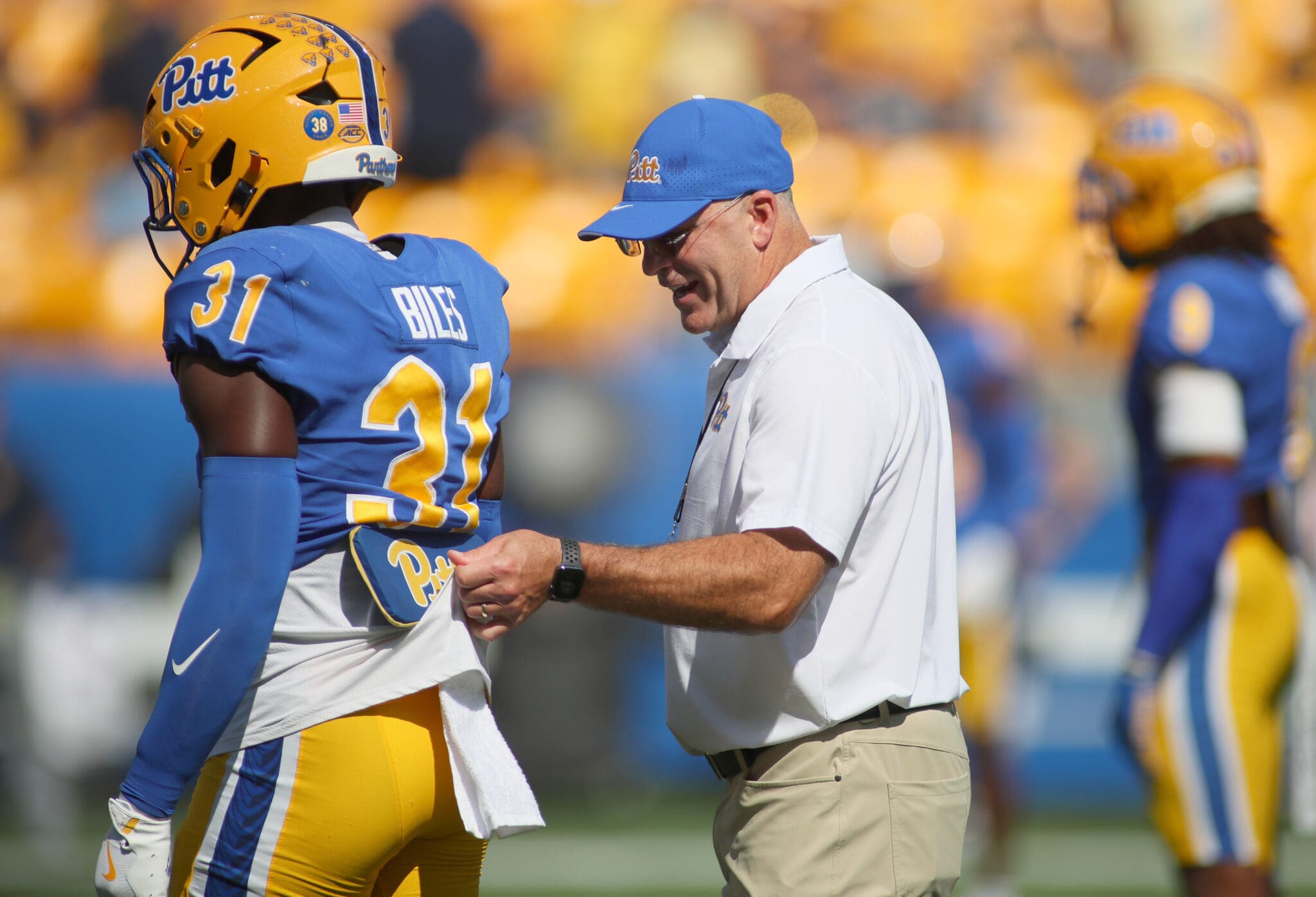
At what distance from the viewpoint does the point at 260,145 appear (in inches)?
79.0

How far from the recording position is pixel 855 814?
2061 millimetres

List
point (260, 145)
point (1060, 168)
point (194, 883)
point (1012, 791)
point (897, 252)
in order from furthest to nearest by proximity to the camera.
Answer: point (1060, 168)
point (897, 252)
point (1012, 791)
point (260, 145)
point (194, 883)

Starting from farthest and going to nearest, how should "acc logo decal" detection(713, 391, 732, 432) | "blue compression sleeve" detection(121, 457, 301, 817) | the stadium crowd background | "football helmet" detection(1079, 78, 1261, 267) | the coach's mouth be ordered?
the stadium crowd background, "football helmet" detection(1079, 78, 1261, 267), the coach's mouth, "acc logo decal" detection(713, 391, 732, 432), "blue compression sleeve" detection(121, 457, 301, 817)

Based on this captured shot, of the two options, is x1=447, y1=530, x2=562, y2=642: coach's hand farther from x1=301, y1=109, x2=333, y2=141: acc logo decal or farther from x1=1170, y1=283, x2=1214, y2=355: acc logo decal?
x1=1170, y1=283, x2=1214, y2=355: acc logo decal

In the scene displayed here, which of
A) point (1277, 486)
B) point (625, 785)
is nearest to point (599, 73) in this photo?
point (625, 785)

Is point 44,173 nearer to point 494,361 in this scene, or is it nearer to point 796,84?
point 796,84

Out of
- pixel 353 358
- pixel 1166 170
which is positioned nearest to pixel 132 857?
pixel 353 358

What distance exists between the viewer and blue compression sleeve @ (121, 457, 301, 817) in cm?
178

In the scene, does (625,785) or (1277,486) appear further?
(625,785)

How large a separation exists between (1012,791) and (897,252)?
2474 mm

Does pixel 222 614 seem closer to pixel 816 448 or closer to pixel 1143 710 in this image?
pixel 816 448

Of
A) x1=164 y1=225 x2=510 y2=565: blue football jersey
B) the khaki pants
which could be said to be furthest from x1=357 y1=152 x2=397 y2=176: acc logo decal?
the khaki pants

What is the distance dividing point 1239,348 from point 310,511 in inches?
94.6

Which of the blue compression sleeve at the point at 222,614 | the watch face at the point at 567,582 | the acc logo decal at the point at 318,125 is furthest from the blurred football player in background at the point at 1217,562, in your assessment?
the blue compression sleeve at the point at 222,614
